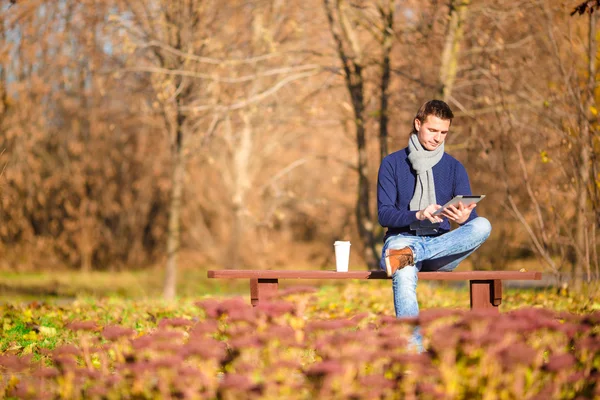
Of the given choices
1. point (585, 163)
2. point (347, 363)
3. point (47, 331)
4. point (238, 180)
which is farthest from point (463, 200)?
point (238, 180)

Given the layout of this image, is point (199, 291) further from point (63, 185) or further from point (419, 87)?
point (419, 87)

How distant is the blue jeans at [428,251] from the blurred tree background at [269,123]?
2406mm

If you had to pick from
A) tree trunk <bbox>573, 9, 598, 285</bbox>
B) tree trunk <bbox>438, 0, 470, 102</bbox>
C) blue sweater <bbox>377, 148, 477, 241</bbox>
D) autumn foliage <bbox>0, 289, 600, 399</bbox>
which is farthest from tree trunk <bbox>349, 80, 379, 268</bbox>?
autumn foliage <bbox>0, 289, 600, 399</bbox>

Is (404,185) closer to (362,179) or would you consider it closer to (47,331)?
(47,331)

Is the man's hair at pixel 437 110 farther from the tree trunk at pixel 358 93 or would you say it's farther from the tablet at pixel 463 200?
the tree trunk at pixel 358 93

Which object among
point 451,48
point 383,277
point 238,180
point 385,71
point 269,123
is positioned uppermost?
point 451,48

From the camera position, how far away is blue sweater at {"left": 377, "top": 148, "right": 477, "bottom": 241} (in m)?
4.81

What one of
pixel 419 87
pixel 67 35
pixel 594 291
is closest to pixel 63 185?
pixel 67 35

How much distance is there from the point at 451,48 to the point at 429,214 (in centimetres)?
492

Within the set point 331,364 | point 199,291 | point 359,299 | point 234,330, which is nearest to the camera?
point 331,364

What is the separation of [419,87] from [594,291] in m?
3.32

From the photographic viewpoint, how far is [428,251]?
4.58 metres

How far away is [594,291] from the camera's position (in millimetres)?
6914

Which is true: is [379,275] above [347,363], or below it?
above
